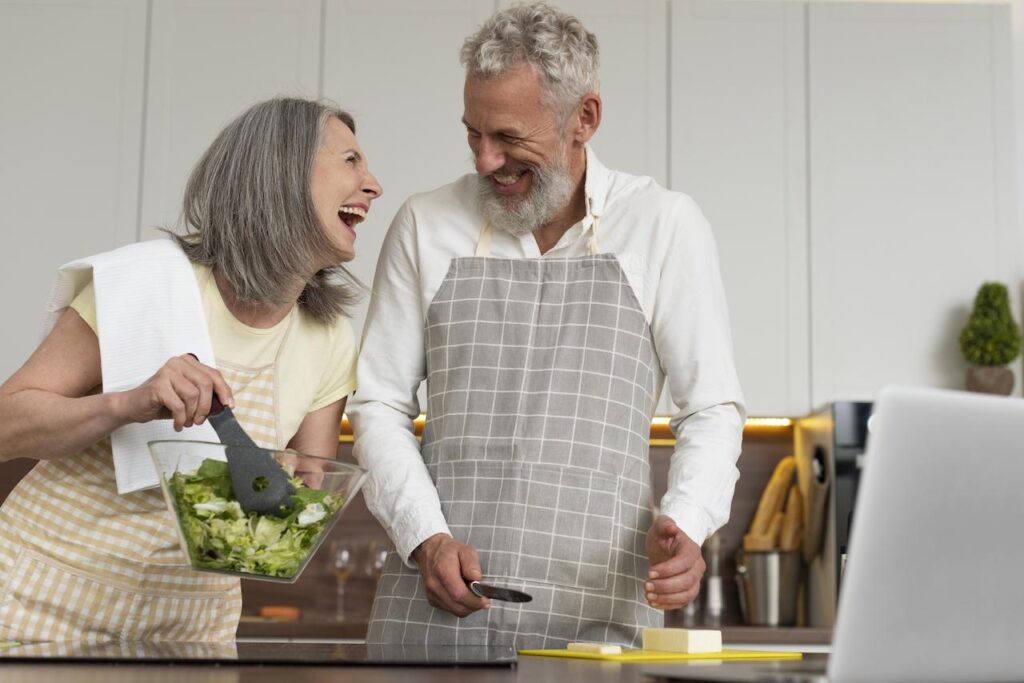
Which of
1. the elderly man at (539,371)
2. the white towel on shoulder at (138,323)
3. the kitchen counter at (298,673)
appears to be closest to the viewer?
the kitchen counter at (298,673)

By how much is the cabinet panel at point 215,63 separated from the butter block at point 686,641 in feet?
7.14

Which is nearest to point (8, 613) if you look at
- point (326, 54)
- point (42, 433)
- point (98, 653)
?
point (42, 433)

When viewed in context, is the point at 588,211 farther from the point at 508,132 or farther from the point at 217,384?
the point at 217,384

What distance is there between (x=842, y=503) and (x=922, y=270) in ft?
2.02

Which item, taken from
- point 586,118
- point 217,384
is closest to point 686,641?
point 217,384

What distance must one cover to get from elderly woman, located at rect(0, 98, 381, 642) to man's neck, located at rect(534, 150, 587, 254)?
234 millimetres

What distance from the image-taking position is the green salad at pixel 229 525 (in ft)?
3.58

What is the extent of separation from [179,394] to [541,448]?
45cm

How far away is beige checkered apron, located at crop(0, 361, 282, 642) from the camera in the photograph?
1.32 m

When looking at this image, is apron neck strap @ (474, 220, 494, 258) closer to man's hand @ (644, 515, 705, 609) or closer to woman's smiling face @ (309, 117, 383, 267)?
woman's smiling face @ (309, 117, 383, 267)

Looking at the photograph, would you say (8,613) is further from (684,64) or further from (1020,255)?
(1020,255)

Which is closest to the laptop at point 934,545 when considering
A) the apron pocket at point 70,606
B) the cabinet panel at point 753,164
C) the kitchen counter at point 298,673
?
the kitchen counter at point 298,673

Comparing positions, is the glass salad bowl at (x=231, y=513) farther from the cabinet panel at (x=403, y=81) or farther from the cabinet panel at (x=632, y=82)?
the cabinet panel at (x=632, y=82)

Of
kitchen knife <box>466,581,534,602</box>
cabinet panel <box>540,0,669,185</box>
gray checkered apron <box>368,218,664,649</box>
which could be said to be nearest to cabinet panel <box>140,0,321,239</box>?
cabinet panel <box>540,0,669,185</box>
